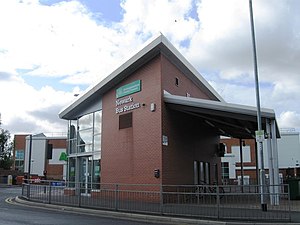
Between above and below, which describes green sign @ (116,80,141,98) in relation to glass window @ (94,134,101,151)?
above

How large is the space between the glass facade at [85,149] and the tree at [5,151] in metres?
53.9

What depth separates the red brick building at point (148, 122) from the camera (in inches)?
789

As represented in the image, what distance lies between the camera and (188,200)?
14.5 metres

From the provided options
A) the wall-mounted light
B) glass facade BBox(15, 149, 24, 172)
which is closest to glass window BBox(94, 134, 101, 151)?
the wall-mounted light

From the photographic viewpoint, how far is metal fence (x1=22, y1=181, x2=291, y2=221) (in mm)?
13383

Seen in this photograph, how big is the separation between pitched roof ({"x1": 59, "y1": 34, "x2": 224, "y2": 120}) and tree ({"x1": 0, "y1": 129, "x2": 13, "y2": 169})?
182 feet

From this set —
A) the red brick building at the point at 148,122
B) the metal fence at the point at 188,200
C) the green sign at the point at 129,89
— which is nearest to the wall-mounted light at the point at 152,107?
the red brick building at the point at 148,122

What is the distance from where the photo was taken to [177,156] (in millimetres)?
21516

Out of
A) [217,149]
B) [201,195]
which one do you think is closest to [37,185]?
[201,195]

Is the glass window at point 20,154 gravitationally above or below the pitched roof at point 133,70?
below

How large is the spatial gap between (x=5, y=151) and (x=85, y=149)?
70374 mm

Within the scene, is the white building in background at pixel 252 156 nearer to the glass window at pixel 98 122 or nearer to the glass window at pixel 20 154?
the glass window at pixel 98 122

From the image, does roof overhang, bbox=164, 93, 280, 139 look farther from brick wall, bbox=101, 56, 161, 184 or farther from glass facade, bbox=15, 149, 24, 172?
glass facade, bbox=15, 149, 24, 172

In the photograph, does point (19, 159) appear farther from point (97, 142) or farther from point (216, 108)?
point (216, 108)
